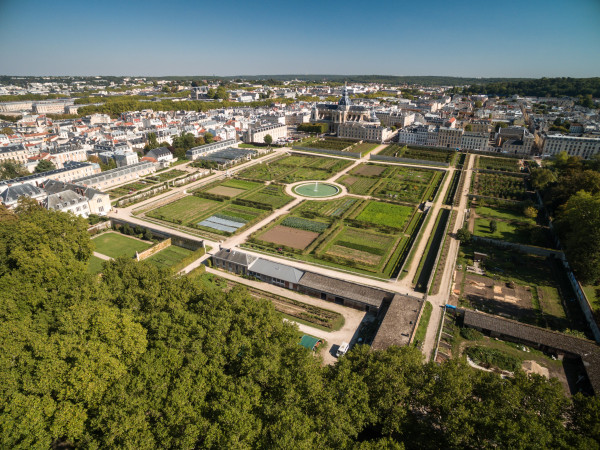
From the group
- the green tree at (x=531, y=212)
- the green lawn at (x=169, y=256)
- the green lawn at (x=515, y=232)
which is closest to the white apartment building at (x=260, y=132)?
the green lawn at (x=169, y=256)

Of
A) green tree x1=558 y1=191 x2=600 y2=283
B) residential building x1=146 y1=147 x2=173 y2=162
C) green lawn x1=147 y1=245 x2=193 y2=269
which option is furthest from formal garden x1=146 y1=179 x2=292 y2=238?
green tree x1=558 y1=191 x2=600 y2=283

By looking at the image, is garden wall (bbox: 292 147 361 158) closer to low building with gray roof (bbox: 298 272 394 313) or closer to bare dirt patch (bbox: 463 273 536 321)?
bare dirt patch (bbox: 463 273 536 321)

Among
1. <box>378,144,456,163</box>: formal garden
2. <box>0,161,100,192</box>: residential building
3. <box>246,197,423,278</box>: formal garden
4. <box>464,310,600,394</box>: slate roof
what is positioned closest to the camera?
<box>464,310,600,394</box>: slate roof

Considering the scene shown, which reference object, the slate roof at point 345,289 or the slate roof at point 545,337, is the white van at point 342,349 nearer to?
the slate roof at point 345,289

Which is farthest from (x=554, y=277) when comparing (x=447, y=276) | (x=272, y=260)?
(x=272, y=260)

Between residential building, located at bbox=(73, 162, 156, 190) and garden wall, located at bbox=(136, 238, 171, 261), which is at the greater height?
residential building, located at bbox=(73, 162, 156, 190)

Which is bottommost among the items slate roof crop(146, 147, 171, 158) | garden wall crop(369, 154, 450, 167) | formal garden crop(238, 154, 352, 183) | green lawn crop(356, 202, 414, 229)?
green lawn crop(356, 202, 414, 229)

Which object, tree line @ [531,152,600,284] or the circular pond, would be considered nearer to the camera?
tree line @ [531,152,600,284]
